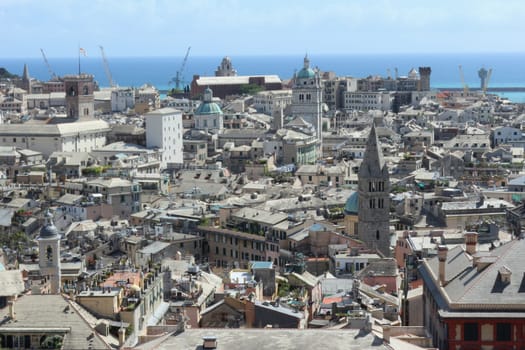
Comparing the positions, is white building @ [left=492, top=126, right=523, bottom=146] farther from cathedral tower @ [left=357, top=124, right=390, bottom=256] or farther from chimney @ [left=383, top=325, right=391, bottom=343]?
chimney @ [left=383, top=325, right=391, bottom=343]

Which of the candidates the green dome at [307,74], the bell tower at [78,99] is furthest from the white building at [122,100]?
the bell tower at [78,99]

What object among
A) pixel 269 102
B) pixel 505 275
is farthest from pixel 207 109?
pixel 505 275

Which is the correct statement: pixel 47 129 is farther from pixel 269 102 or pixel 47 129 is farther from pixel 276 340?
pixel 276 340

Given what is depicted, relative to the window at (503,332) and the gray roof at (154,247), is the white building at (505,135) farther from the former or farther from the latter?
the window at (503,332)

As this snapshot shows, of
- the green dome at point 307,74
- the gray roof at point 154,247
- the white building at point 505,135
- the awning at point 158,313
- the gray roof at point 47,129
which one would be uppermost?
the green dome at point 307,74

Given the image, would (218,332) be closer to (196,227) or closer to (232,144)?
(196,227)

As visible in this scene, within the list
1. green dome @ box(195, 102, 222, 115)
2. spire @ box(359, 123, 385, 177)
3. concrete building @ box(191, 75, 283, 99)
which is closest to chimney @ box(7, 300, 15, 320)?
spire @ box(359, 123, 385, 177)
